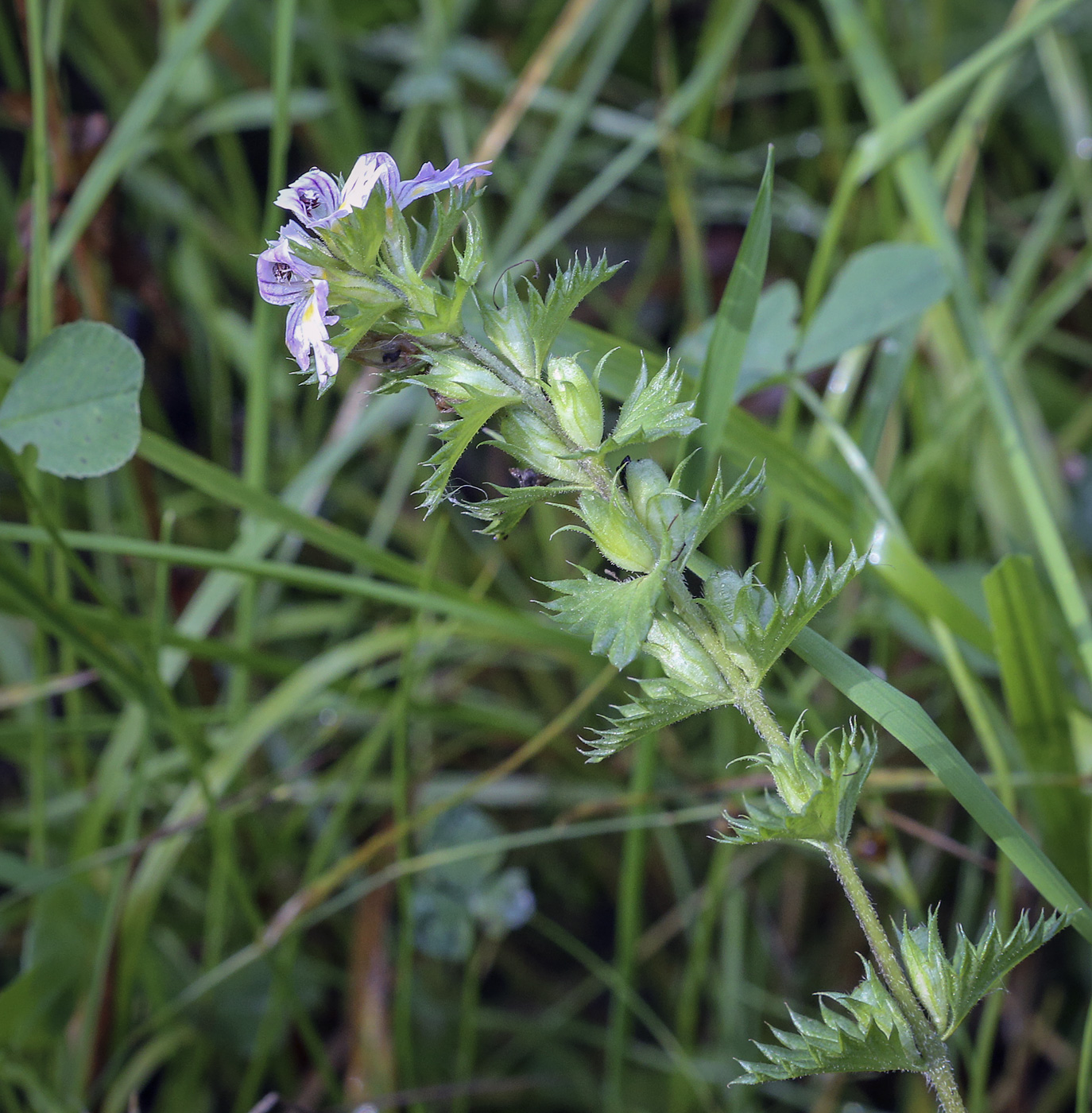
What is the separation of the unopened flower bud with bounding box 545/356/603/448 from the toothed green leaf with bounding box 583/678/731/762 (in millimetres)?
160

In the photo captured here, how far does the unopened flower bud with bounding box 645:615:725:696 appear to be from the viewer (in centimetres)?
64

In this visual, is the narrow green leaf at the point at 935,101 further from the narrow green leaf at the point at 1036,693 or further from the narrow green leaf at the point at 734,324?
the narrow green leaf at the point at 1036,693

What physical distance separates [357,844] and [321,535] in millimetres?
737

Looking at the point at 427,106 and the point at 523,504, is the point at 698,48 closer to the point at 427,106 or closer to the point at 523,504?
the point at 427,106

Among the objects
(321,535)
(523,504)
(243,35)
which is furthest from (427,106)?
(523,504)

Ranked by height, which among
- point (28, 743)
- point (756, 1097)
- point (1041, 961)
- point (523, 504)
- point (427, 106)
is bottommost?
point (756, 1097)

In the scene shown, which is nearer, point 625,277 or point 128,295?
point 128,295

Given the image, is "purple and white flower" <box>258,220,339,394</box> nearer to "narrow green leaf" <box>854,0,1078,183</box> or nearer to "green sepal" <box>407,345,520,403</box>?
"green sepal" <box>407,345,520,403</box>

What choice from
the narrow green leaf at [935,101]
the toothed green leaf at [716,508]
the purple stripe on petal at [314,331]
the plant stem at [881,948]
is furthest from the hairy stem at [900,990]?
the narrow green leaf at [935,101]

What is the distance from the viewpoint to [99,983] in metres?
1.24

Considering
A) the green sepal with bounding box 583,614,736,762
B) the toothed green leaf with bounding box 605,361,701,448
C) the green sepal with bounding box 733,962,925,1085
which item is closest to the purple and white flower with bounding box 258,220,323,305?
the toothed green leaf with bounding box 605,361,701,448

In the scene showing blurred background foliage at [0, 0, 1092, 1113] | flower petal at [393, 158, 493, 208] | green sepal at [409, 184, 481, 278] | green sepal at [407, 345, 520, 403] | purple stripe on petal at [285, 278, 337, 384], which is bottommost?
blurred background foliage at [0, 0, 1092, 1113]

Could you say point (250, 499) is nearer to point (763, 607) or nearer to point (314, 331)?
point (314, 331)

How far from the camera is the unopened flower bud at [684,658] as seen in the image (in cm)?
64
